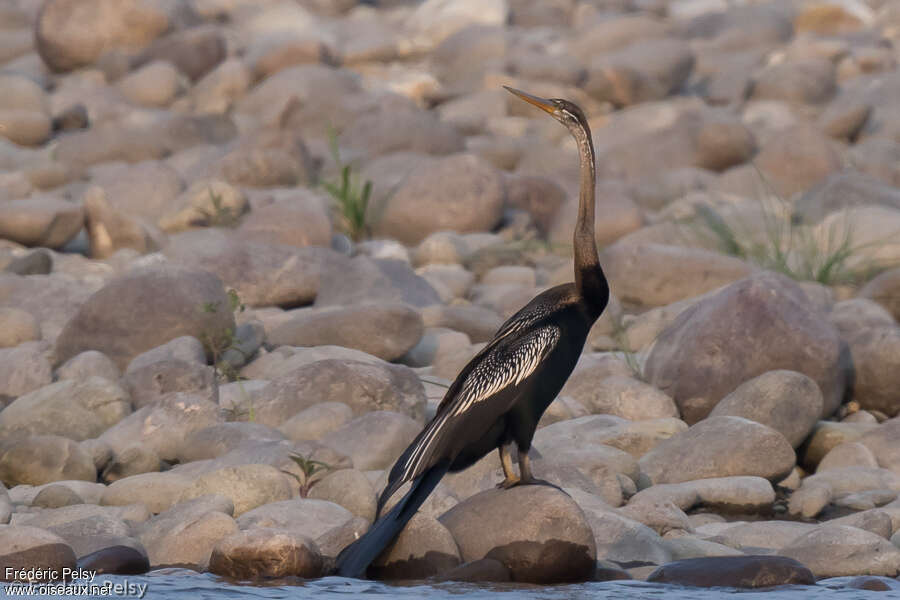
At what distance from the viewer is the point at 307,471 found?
22.6 feet

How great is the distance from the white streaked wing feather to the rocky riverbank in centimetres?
37

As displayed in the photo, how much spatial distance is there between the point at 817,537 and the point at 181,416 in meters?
3.25

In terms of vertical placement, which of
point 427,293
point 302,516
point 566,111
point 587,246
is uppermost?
point 566,111

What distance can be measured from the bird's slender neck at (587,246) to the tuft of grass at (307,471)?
4.82ft

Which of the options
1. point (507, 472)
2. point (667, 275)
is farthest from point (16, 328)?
point (507, 472)

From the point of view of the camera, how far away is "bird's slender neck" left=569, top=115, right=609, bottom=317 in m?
6.36

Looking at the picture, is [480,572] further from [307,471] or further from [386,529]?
[307,471]

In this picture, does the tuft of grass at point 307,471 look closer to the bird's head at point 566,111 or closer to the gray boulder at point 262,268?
the bird's head at point 566,111

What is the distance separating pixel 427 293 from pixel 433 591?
17.4ft

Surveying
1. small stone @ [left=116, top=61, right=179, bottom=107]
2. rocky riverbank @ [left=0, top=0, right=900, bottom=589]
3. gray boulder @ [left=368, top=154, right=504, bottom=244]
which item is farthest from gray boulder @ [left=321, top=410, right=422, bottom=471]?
small stone @ [left=116, top=61, right=179, bottom=107]

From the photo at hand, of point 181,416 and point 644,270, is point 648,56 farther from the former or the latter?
point 181,416

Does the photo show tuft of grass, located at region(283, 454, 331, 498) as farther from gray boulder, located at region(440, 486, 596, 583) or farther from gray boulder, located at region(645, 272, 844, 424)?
gray boulder, located at region(645, 272, 844, 424)

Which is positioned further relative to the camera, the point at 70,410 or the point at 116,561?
the point at 70,410

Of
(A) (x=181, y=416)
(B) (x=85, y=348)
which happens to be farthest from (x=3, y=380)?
(A) (x=181, y=416)
